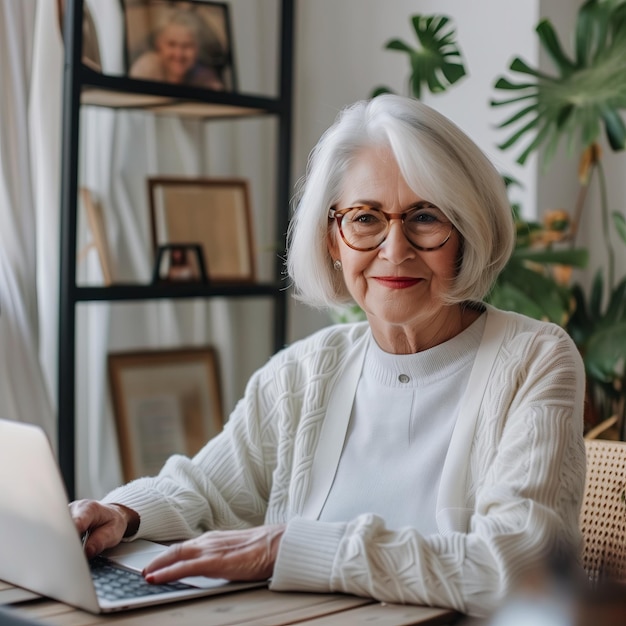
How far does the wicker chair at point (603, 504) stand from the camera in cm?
169

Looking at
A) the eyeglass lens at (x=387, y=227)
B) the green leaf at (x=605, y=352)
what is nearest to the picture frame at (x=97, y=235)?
the green leaf at (x=605, y=352)

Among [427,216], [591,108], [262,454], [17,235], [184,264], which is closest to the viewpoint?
[427,216]

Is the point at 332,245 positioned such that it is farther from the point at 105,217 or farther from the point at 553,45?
the point at 105,217

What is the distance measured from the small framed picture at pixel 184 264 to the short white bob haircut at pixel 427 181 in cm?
158

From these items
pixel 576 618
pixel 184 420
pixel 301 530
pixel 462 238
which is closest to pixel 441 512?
pixel 301 530

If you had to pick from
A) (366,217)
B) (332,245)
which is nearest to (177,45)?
(332,245)

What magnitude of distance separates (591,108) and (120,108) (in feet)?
4.80

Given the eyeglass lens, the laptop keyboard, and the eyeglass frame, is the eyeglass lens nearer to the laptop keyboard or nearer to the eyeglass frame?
the eyeglass frame

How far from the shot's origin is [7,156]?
297 cm

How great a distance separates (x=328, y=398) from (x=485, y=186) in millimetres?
430

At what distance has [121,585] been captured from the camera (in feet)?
4.41

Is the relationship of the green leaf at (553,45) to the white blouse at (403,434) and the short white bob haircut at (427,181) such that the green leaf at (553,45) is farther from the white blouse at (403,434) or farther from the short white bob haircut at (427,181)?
the white blouse at (403,434)

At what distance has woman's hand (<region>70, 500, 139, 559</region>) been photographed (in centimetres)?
150

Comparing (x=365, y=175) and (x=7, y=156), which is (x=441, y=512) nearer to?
(x=365, y=175)
